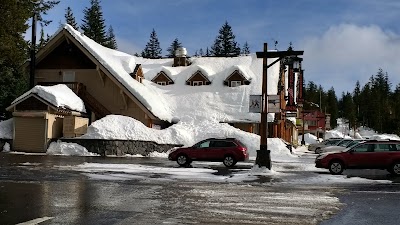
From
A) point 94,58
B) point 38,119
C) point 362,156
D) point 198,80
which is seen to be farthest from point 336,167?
point 198,80

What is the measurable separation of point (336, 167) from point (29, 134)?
72.6ft

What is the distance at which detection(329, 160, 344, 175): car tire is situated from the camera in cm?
2047

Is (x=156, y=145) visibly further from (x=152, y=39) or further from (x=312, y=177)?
(x=152, y=39)

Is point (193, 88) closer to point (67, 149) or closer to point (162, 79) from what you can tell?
point (162, 79)

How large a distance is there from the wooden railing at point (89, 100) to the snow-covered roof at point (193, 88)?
3.15m

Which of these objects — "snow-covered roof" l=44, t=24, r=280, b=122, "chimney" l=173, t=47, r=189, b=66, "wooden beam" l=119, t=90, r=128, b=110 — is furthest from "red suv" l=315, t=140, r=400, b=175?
"chimney" l=173, t=47, r=189, b=66

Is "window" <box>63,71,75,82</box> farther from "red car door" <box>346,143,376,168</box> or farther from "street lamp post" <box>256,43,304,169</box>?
"red car door" <box>346,143,376,168</box>

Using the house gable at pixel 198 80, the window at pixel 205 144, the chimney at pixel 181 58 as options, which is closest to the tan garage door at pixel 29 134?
the window at pixel 205 144

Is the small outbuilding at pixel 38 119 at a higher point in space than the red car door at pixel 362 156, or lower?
higher

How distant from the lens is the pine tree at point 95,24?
85.0m

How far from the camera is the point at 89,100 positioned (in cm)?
3884

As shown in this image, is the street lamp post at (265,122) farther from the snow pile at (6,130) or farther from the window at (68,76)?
the window at (68,76)

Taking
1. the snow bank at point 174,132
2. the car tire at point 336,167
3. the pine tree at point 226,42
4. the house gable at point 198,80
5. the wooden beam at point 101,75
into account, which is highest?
the pine tree at point 226,42

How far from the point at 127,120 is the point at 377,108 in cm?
10604
